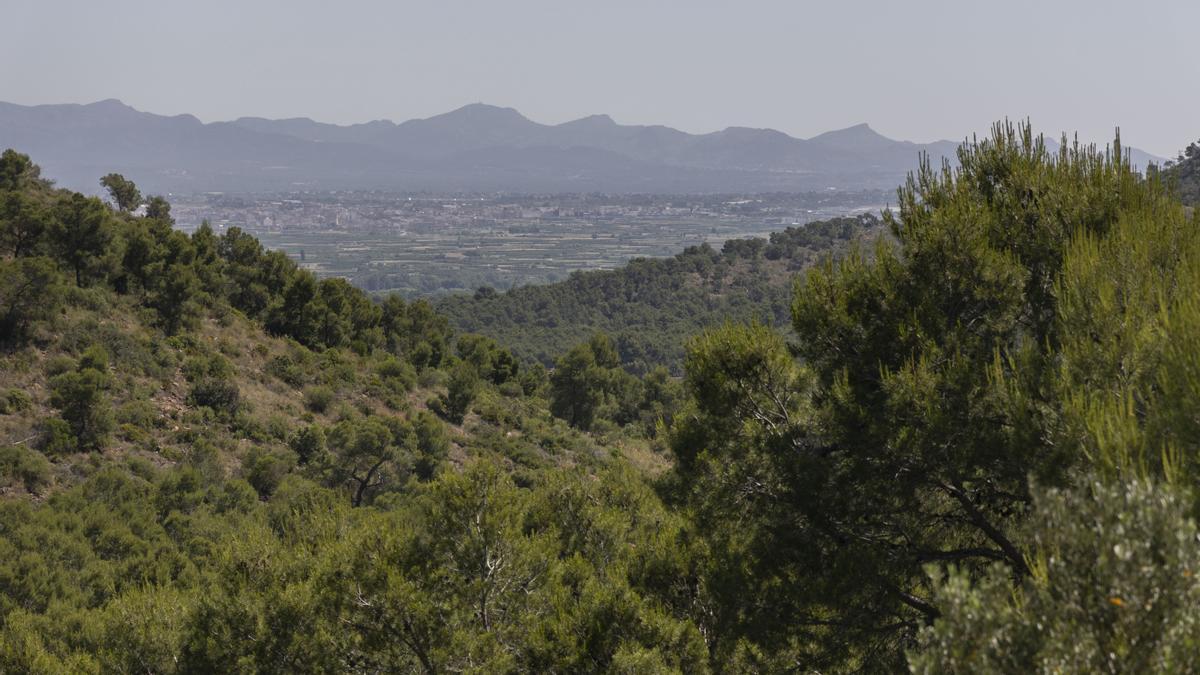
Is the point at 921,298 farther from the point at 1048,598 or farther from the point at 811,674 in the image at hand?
the point at 1048,598

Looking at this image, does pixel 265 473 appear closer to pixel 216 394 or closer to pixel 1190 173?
pixel 216 394

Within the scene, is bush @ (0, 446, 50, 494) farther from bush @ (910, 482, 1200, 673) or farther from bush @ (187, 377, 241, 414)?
bush @ (910, 482, 1200, 673)

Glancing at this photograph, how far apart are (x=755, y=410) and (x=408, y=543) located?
389 cm

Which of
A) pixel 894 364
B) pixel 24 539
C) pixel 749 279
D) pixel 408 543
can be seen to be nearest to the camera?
pixel 894 364

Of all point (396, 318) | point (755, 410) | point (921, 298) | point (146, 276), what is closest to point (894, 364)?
point (921, 298)

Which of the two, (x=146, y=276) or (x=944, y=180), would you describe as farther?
(x=146, y=276)

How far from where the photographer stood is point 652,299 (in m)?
79.2

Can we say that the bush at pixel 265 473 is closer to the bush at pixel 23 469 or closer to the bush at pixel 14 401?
the bush at pixel 23 469

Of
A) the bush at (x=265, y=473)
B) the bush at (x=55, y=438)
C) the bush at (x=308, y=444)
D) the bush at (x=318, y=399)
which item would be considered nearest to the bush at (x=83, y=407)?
the bush at (x=55, y=438)

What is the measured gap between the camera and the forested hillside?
226 feet

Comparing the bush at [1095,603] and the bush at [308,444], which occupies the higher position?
the bush at [1095,603]

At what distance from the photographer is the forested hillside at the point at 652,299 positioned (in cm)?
6900

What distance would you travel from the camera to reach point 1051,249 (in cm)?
668

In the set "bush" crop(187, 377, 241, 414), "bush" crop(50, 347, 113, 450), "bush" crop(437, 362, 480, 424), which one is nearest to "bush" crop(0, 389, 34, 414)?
"bush" crop(50, 347, 113, 450)
